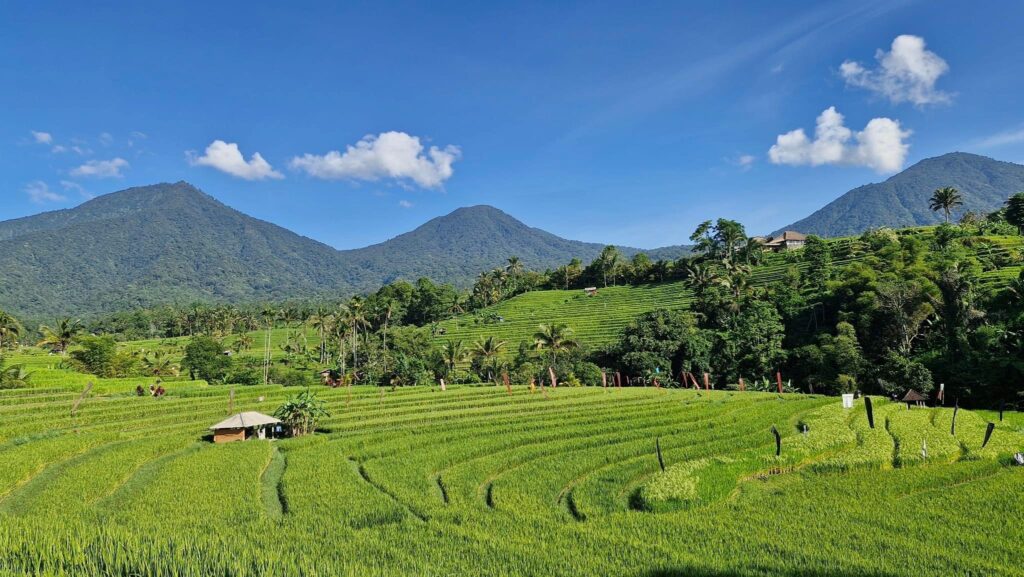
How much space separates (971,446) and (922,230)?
97320 mm

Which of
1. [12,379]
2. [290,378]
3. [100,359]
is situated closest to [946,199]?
[290,378]

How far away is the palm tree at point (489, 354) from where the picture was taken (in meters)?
66.2

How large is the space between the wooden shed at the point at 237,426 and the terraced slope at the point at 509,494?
1381mm

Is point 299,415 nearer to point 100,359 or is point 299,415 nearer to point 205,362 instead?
point 100,359

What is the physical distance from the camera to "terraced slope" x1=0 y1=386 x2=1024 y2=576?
1116cm

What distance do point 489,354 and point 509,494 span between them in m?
48.5

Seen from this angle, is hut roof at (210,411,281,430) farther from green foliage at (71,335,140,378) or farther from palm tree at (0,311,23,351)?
palm tree at (0,311,23,351)

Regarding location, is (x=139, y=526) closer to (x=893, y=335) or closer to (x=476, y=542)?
(x=476, y=542)

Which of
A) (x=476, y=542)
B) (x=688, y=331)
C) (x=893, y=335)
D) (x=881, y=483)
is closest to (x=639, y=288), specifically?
(x=688, y=331)

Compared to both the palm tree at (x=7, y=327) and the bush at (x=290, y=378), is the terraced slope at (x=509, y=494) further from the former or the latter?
the palm tree at (x=7, y=327)

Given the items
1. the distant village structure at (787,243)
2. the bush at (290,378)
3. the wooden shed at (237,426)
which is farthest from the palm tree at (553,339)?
the distant village structure at (787,243)

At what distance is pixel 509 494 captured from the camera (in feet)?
59.7

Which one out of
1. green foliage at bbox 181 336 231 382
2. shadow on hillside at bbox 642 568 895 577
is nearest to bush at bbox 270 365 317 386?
green foliage at bbox 181 336 231 382

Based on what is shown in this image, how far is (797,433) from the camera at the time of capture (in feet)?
92.7
